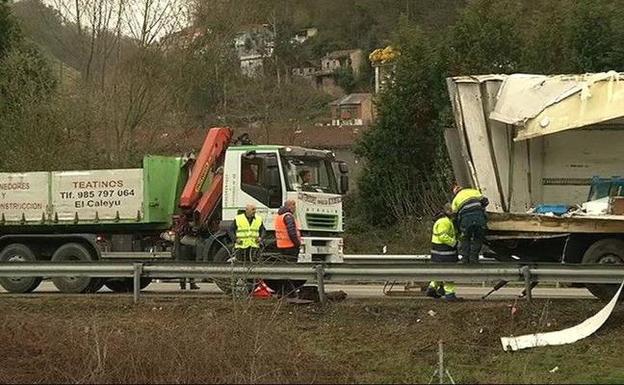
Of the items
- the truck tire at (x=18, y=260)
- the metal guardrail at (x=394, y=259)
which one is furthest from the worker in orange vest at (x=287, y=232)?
the truck tire at (x=18, y=260)

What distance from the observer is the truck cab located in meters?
15.2

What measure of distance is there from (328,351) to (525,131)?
464cm

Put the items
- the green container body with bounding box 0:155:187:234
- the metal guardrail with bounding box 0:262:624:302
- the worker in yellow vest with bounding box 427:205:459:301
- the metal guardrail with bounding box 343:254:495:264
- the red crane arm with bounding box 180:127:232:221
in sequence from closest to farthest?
the metal guardrail with bounding box 0:262:624:302, the worker in yellow vest with bounding box 427:205:459:301, the metal guardrail with bounding box 343:254:495:264, the red crane arm with bounding box 180:127:232:221, the green container body with bounding box 0:155:187:234

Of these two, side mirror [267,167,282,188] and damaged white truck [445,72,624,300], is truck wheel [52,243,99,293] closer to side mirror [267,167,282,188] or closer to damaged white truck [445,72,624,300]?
side mirror [267,167,282,188]

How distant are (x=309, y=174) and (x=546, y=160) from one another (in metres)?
3.94

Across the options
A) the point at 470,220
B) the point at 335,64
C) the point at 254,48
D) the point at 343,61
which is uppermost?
the point at 343,61

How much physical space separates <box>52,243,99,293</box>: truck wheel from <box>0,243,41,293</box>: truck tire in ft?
1.27

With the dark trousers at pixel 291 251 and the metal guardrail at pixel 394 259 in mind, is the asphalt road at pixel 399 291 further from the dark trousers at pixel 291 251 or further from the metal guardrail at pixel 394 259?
the dark trousers at pixel 291 251

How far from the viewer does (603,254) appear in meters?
13.0

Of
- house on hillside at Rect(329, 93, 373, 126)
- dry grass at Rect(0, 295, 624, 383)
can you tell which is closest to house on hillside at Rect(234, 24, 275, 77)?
house on hillside at Rect(329, 93, 373, 126)

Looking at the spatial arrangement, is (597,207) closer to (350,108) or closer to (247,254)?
(247,254)

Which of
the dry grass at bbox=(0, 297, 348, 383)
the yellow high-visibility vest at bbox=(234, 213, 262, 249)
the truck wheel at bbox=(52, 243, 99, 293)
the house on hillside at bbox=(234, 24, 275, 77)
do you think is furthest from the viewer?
the house on hillside at bbox=(234, 24, 275, 77)

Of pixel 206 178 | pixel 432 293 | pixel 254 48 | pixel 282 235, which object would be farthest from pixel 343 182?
pixel 254 48

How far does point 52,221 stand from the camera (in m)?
16.9
